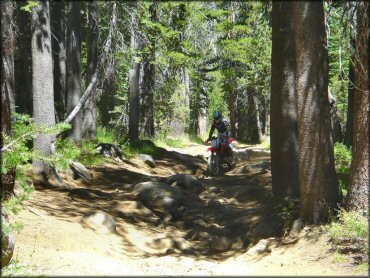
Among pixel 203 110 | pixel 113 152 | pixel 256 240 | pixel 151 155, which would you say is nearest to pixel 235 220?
pixel 256 240

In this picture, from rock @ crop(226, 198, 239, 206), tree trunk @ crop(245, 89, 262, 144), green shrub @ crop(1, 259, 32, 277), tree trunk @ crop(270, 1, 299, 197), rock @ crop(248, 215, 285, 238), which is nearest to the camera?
green shrub @ crop(1, 259, 32, 277)

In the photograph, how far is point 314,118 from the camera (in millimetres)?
6496

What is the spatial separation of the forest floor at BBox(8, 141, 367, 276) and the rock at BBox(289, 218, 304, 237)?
0.65ft

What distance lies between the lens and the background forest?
603 centimetres

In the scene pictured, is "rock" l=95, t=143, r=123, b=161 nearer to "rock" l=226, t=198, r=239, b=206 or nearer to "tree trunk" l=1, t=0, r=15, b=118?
"tree trunk" l=1, t=0, r=15, b=118

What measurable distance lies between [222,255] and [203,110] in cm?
3347

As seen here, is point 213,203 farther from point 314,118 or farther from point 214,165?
point 314,118

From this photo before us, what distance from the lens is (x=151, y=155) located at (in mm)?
18500

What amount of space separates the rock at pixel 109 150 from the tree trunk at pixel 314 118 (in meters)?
10.1

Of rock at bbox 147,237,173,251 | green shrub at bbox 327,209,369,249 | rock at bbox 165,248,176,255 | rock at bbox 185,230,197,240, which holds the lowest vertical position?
rock at bbox 185,230,197,240

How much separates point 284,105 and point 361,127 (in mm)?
2983

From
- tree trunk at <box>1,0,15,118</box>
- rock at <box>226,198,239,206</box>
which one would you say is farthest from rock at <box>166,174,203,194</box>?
tree trunk at <box>1,0,15,118</box>

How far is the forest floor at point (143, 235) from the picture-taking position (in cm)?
532

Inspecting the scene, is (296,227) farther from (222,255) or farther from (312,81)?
(312,81)
